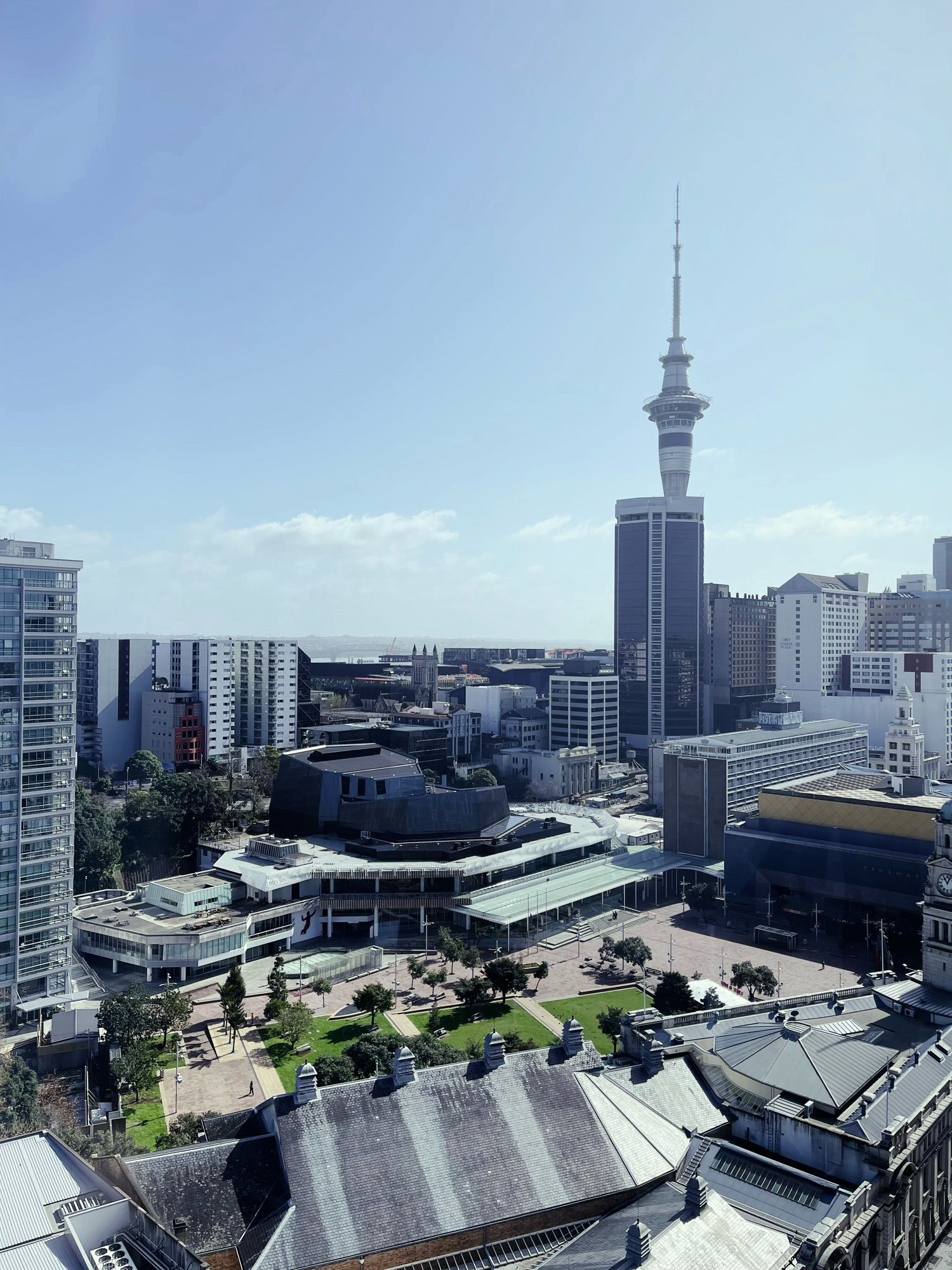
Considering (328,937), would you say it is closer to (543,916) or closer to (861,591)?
(543,916)

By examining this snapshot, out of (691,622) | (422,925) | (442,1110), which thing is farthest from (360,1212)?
(691,622)

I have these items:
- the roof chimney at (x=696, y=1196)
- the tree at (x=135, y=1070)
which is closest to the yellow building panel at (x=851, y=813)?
the roof chimney at (x=696, y=1196)

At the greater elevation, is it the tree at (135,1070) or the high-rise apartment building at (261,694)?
the high-rise apartment building at (261,694)

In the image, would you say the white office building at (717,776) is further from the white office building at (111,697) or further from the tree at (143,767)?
the white office building at (111,697)

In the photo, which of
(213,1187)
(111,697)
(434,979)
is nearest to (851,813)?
Result: (434,979)

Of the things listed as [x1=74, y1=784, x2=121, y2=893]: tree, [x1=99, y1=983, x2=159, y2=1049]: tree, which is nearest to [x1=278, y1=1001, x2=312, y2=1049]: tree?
[x1=99, y1=983, x2=159, y2=1049]: tree

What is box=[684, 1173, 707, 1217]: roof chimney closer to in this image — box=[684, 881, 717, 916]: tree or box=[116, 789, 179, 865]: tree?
box=[684, 881, 717, 916]: tree
